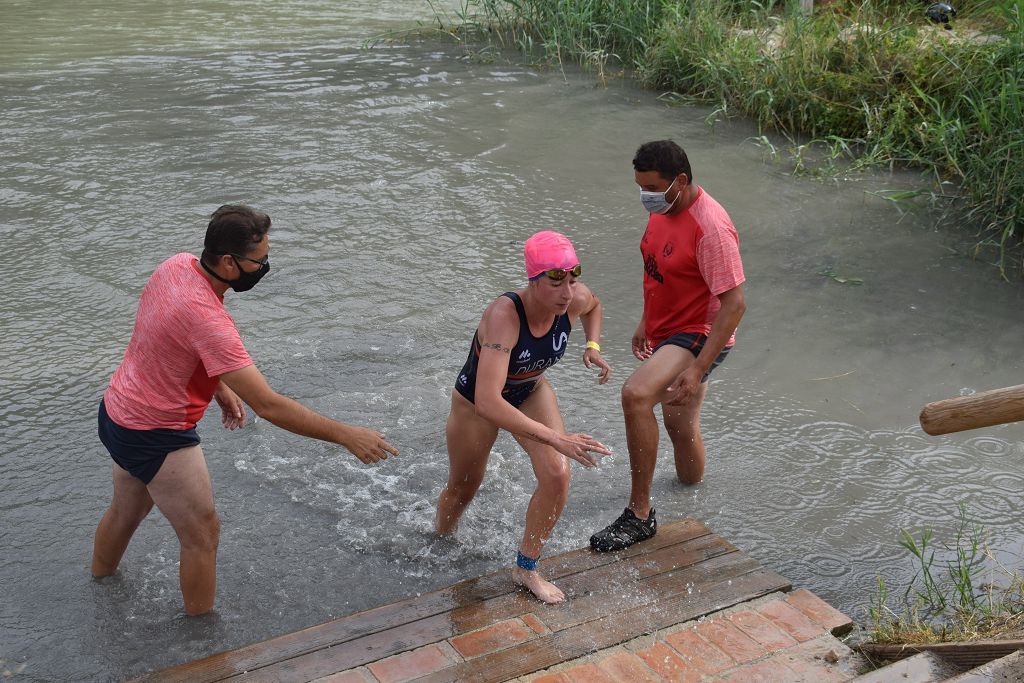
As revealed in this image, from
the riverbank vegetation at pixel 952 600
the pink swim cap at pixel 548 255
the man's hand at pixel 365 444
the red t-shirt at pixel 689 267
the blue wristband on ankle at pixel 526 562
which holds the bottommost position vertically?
the riverbank vegetation at pixel 952 600

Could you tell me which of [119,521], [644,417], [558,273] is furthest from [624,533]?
[119,521]

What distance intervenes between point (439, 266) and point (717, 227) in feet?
13.8

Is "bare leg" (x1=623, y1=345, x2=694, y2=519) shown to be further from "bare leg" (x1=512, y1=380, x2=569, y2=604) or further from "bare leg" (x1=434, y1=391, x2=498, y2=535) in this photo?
"bare leg" (x1=434, y1=391, x2=498, y2=535)

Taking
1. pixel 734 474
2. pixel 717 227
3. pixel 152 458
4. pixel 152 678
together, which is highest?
pixel 717 227

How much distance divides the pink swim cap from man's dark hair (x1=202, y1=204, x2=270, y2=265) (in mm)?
1151

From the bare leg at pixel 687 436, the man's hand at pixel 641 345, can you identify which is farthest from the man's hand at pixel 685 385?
the man's hand at pixel 641 345

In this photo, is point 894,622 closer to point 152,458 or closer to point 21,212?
point 152,458

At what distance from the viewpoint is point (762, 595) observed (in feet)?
15.2

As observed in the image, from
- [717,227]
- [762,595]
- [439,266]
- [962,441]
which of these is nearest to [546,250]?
[717,227]

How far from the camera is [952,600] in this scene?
4.77m

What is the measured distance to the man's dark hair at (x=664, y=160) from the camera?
16.8 feet

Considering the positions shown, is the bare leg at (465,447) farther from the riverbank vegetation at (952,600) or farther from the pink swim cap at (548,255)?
the riverbank vegetation at (952,600)

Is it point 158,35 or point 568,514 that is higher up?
point 158,35

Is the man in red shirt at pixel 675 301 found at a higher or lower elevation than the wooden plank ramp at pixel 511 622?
higher
